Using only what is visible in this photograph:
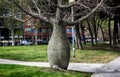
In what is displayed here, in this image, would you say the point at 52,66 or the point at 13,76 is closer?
the point at 13,76

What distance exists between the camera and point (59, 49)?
14828 mm

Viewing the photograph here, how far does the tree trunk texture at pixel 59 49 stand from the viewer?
1480 centimetres

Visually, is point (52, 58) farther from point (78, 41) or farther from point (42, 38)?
point (42, 38)

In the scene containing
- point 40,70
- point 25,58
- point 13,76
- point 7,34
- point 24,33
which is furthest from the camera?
point 24,33

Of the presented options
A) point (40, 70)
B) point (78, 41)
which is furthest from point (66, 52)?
point (78, 41)

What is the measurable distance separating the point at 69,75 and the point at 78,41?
64.8ft

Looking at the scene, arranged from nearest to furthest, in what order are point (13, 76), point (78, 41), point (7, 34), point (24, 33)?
point (13, 76)
point (78, 41)
point (7, 34)
point (24, 33)

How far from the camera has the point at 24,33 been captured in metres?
102

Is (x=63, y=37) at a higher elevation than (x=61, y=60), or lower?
higher

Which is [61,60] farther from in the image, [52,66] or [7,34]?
[7,34]

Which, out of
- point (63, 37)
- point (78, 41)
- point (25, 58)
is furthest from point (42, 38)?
point (63, 37)

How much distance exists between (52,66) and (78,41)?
61.4 feet

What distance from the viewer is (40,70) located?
14.8 metres

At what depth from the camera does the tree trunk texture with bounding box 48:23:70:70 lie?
1480 cm
